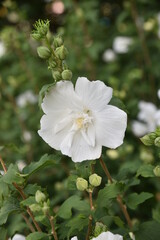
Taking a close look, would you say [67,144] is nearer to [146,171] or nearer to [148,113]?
[146,171]

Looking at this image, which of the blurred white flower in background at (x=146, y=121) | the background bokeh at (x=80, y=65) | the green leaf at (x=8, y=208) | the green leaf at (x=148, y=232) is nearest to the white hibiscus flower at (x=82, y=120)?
the green leaf at (x=8, y=208)

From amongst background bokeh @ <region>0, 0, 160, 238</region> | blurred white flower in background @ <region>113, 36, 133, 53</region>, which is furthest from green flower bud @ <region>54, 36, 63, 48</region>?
blurred white flower in background @ <region>113, 36, 133, 53</region>

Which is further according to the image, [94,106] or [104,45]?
[104,45]

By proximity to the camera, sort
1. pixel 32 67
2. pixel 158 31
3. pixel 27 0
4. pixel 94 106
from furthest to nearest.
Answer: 1. pixel 27 0
2. pixel 32 67
3. pixel 158 31
4. pixel 94 106

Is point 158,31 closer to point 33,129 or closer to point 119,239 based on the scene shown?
point 33,129

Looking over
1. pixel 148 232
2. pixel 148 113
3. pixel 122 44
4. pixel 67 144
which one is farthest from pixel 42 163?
pixel 122 44

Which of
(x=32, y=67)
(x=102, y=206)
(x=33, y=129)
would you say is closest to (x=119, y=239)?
(x=102, y=206)
